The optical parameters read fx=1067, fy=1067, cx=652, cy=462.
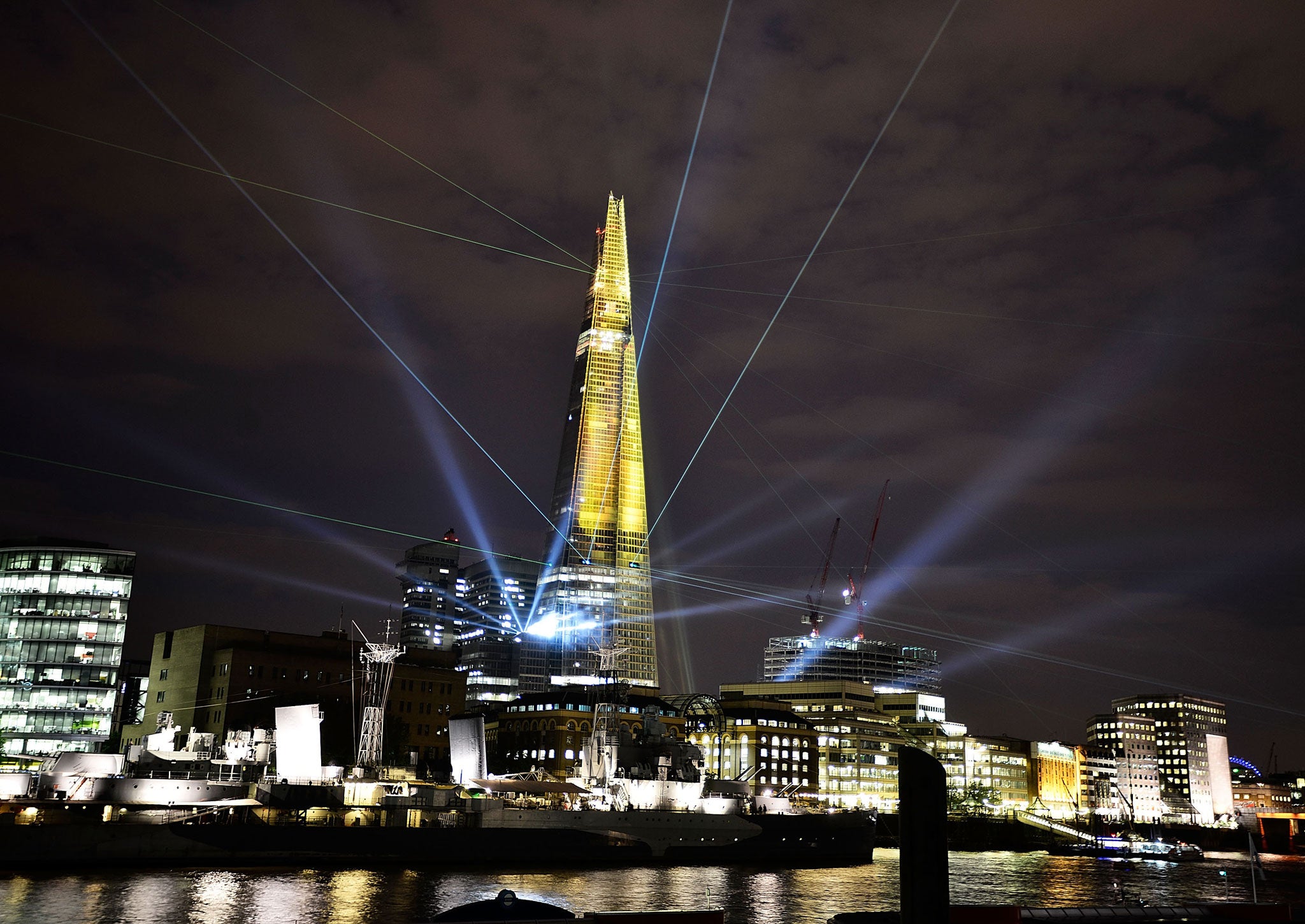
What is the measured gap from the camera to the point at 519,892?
56875 mm

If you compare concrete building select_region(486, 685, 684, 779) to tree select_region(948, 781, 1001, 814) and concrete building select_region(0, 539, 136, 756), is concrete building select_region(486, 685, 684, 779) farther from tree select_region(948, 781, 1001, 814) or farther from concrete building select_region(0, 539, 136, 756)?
concrete building select_region(0, 539, 136, 756)

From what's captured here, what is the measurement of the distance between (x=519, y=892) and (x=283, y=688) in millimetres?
82094

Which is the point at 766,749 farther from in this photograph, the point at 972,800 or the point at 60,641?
the point at 60,641

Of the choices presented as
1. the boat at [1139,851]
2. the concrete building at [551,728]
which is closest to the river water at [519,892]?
the boat at [1139,851]

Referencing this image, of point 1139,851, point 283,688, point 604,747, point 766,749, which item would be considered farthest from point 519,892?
point 766,749

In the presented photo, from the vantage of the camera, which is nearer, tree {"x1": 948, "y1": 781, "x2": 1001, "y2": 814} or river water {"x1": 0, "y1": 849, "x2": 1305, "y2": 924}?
river water {"x1": 0, "y1": 849, "x2": 1305, "y2": 924}

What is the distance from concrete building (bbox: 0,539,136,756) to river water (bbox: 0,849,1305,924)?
61.4 m

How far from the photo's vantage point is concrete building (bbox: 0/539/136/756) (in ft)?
376

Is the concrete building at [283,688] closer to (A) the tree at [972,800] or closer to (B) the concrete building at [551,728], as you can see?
(B) the concrete building at [551,728]

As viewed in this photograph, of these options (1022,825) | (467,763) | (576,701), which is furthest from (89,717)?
(1022,825)

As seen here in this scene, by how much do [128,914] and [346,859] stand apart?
26.5 metres

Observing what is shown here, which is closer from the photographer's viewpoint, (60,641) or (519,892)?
(519,892)

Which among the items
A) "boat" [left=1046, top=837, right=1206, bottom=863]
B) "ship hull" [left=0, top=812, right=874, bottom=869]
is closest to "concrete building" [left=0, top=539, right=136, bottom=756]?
"ship hull" [left=0, top=812, right=874, bottom=869]

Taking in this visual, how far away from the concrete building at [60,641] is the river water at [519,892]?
201 feet
